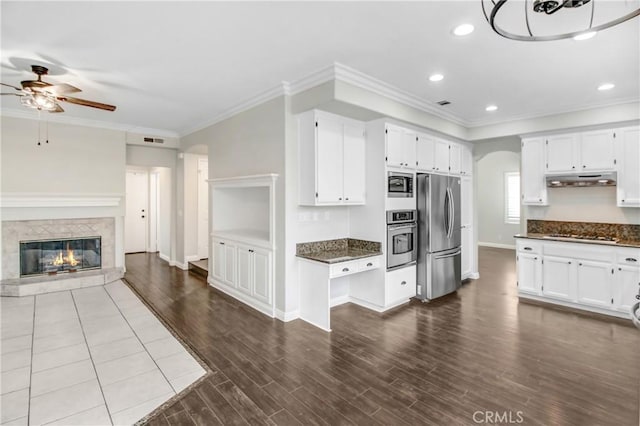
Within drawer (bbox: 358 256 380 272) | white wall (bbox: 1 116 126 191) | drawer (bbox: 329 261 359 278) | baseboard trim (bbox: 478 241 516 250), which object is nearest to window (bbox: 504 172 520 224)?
baseboard trim (bbox: 478 241 516 250)

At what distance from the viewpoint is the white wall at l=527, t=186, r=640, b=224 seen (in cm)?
468

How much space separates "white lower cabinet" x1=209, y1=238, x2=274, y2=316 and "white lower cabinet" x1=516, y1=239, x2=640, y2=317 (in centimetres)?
386

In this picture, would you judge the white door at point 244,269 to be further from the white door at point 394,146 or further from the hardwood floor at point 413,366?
the white door at point 394,146

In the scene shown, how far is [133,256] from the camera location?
8.41m

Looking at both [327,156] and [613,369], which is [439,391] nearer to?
[613,369]

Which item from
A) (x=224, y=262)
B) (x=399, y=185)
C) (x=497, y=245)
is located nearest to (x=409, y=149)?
(x=399, y=185)

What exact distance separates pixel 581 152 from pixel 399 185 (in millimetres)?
2803

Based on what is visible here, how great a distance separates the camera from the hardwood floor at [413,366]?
7.59 ft

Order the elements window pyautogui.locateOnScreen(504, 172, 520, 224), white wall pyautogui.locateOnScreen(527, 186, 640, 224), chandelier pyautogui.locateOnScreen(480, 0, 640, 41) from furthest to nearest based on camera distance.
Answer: window pyautogui.locateOnScreen(504, 172, 520, 224), white wall pyautogui.locateOnScreen(527, 186, 640, 224), chandelier pyautogui.locateOnScreen(480, 0, 640, 41)

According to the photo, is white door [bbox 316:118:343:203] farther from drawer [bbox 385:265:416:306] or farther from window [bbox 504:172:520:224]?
window [bbox 504:172:520:224]

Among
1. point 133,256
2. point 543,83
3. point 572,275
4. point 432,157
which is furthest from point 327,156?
point 133,256

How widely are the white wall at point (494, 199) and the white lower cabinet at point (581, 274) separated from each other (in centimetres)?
508

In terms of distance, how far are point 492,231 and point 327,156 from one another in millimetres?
8006

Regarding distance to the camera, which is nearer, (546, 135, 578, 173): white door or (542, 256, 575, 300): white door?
(542, 256, 575, 300): white door
